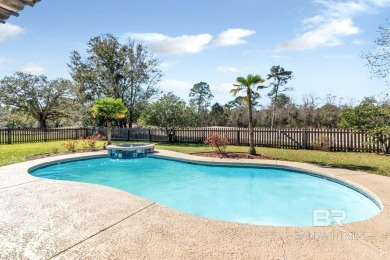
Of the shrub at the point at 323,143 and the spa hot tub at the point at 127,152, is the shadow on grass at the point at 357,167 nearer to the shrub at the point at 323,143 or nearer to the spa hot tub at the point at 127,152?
the shrub at the point at 323,143

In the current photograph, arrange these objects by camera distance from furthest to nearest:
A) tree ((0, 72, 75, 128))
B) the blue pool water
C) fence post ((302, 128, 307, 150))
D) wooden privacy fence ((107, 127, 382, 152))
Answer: tree ((0, 72, 75, 128)), fence post ((302, 128, 307, 150)), wooden privacy fence ((107, 127, 382, 152)), the blue pool water

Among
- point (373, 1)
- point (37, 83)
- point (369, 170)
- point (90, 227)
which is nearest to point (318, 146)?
point (369, 170)

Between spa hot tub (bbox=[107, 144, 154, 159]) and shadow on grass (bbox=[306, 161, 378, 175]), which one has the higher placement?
spa hot tub (bbox=[107, 144, 154, 159])

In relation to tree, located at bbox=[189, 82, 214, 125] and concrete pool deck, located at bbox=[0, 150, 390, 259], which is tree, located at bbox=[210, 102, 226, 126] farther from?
concrete pool deck, located at bbox=[0, 150, 390, 259]

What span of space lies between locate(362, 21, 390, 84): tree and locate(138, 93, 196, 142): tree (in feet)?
39.0

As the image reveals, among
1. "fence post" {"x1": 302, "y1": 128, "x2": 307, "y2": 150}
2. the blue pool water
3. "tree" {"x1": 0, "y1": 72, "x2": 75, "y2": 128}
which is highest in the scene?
"tree" {"x1": 0, "y1": 72, "x2": 75, "y2": 128}

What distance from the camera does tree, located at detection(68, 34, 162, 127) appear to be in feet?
83.3

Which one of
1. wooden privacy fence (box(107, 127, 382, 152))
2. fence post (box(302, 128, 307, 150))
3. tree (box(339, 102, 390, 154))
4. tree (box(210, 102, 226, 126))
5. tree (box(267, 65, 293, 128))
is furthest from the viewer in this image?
tree (box(210, 102, 226, 126))

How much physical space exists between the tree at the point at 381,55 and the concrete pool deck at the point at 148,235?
6.69 meters

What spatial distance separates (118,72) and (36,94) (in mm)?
19410

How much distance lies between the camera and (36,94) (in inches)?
1462

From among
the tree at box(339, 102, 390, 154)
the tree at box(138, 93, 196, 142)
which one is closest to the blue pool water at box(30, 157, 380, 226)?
the tree at box(339, 102, 390, 154)

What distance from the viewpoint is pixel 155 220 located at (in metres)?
4.12

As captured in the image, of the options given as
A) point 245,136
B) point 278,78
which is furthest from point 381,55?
point 278,78
